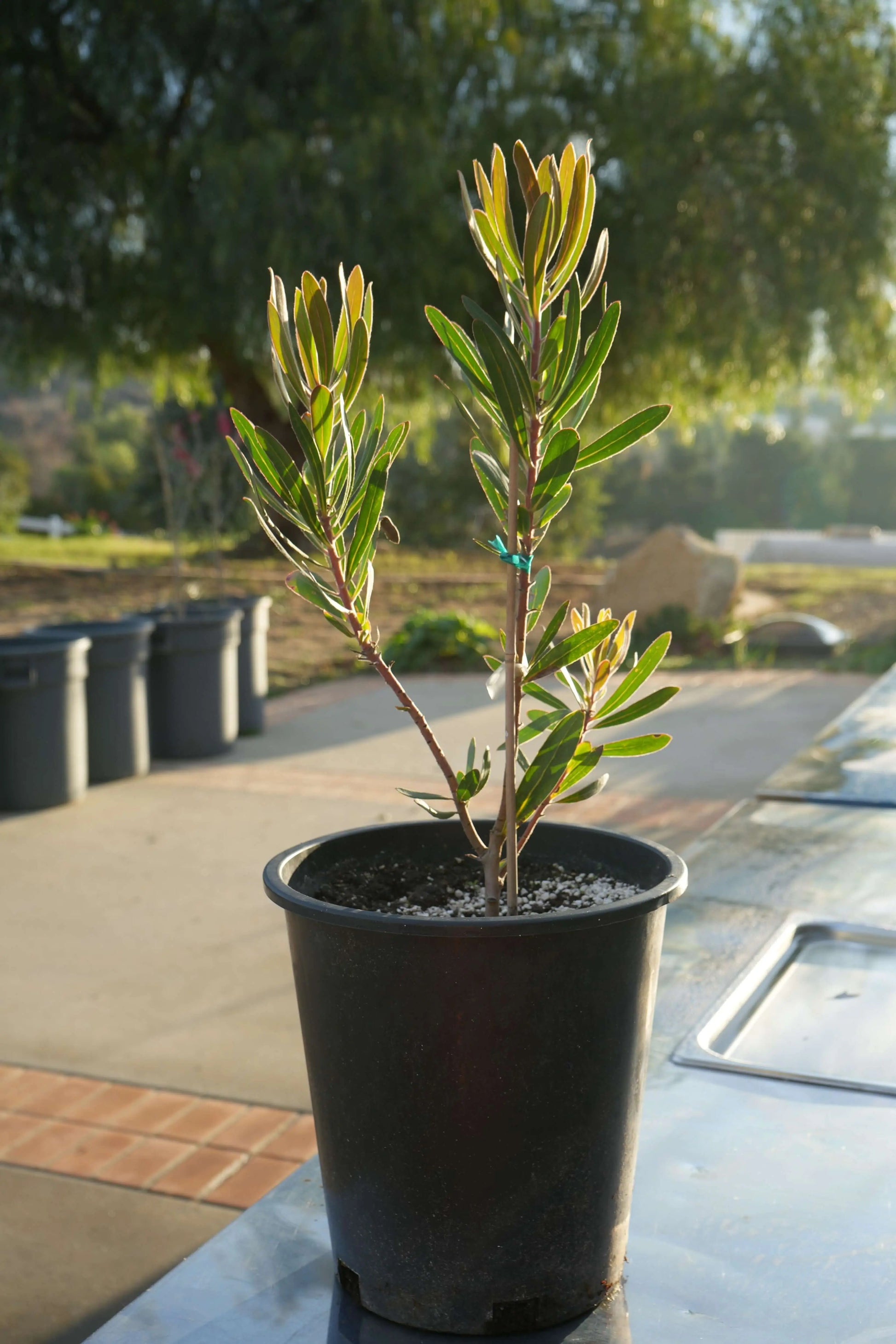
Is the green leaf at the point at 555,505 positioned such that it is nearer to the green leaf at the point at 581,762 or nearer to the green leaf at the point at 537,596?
the green leaf at the point at 537,596

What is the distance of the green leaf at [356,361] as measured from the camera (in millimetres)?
1033

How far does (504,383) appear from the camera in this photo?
102cm

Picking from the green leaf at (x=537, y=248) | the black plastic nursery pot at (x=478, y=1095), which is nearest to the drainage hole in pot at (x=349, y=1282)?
the black plastic nursery pot at (x=478, y=1095)

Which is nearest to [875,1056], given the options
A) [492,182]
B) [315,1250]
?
[315,1250]

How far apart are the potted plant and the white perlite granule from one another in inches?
1.8

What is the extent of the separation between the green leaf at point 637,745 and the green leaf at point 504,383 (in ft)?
0.94

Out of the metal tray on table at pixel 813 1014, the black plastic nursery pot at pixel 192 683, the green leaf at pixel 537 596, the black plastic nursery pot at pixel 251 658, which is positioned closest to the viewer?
the green leaf at pixel 537 596

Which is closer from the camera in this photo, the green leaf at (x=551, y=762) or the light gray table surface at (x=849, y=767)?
the green leaf at (x=551, y=762)

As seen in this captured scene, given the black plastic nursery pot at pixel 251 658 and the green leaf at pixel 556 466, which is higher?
the green leaf at pixel 556 466

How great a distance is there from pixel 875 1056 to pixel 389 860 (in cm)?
74

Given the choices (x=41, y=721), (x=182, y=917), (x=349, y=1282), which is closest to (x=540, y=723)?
(x=349, y=1282)

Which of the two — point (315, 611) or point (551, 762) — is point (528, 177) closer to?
point (551, 762)

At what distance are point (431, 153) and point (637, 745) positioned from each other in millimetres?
10856

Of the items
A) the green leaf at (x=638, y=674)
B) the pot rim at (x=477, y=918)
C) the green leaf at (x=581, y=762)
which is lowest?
the pot rim at (x=477, y=918)
